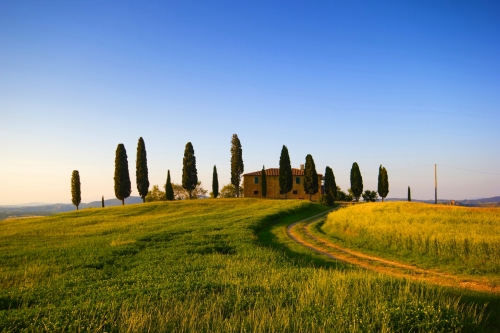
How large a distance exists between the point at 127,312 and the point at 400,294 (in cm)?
654

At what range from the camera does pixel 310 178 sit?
67.6 m

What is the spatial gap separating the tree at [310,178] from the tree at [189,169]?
931 inches

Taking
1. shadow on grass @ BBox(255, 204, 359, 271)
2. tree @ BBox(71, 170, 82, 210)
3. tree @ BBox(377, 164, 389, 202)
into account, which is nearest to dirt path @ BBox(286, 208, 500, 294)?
shadow on grass @ BBox(255, 204, 359, 271)

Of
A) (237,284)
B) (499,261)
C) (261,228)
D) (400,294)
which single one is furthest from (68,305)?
(261,228)

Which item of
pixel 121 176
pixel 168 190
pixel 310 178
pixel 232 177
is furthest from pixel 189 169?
pixel 310 178

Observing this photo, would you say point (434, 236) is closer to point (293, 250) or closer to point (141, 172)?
point (293, 250)

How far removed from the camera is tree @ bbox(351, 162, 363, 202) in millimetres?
73438

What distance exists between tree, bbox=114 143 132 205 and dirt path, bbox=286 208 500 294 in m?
44.8

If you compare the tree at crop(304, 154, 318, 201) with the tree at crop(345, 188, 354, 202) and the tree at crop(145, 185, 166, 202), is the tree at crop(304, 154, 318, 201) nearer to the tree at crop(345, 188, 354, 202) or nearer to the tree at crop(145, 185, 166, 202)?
the tree at crop(345, 188, 354, 202)

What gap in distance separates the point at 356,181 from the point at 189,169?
37405mm

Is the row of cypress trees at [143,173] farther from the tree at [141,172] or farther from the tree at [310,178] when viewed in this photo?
the tree at [310,178]

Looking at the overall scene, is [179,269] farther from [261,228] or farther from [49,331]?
[261,228]

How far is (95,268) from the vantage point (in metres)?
13.7

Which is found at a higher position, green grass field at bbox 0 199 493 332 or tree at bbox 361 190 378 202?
green grass field at bbox 0 199 493 332
